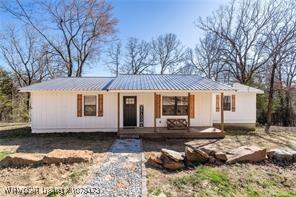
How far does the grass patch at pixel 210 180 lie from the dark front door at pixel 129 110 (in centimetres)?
702

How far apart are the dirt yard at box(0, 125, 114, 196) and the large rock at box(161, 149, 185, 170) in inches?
82.4

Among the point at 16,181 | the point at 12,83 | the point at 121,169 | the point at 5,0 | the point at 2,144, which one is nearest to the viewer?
the point at 16,181

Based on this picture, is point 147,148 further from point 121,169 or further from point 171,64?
point 171,64

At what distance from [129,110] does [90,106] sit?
7.15 ft

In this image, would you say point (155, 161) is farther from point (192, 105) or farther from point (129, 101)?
point (192, 105)

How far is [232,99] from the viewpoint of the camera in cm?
1584

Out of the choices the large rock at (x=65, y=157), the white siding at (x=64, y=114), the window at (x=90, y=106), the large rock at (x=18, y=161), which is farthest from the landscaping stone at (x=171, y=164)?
the window at (x=90, y=106)

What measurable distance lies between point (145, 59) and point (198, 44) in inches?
302

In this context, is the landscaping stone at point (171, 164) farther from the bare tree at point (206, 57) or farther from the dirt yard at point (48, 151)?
the bare tree at point (206, 57)

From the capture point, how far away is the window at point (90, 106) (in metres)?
→ 13.2

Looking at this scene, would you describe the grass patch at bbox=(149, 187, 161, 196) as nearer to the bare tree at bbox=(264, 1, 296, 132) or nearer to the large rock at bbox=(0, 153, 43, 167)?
the large rock at bbox=(0, 153, 43, 167)

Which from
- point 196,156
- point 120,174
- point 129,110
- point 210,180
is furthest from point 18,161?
point 129,110

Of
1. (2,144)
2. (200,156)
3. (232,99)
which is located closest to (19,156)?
(2,144)

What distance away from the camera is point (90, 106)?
13.2 metres
